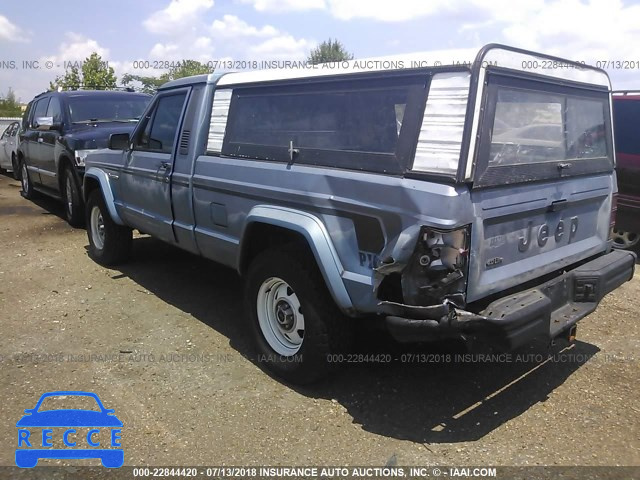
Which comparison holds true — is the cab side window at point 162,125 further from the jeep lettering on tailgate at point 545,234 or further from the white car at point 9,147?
the white car at point 9,147

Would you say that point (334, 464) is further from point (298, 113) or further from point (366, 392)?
point (298, 113)

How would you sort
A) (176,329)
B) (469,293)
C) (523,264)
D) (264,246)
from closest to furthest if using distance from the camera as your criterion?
(469,293), (523,264), (264,246), (176,329)

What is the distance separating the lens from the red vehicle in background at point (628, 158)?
21.6 ft

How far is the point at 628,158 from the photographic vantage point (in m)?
6.62

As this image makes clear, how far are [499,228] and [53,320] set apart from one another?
392cm

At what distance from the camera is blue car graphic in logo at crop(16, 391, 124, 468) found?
300cm

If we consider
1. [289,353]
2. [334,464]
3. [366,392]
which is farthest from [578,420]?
[289,353]

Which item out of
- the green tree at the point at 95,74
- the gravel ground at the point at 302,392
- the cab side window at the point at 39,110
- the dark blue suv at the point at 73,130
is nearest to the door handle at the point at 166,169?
the gravel ground at the point at 302,392

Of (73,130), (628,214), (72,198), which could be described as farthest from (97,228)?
(628,214)

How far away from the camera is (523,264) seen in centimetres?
324

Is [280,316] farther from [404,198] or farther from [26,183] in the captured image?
[26,183]

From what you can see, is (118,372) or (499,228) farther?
(118,372)

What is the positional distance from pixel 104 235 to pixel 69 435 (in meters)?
3.46

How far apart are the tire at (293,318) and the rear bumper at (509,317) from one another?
0.61m
